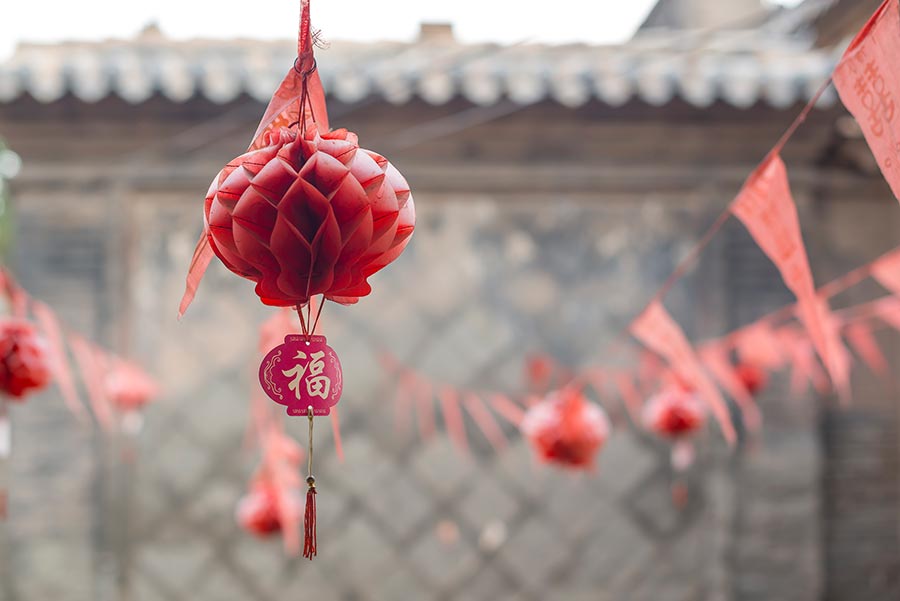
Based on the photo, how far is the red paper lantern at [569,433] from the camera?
105 inches

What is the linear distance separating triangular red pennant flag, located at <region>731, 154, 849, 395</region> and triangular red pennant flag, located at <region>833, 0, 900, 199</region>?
20cm

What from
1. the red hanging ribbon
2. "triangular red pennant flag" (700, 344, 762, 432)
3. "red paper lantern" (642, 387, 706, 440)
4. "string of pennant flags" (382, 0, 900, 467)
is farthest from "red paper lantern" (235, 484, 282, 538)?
the red hanging ribbon

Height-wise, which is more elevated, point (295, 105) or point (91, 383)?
point (295, 105)

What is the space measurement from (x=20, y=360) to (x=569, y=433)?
1531mm

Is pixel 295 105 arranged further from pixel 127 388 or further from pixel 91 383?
pixel 91 383

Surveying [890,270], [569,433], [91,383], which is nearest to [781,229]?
[890,270]

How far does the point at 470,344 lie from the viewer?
3686mm

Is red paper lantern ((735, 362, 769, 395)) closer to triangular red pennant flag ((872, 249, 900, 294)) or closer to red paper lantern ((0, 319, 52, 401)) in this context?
triangular red pennant flag ((872, 249, 900, 294))

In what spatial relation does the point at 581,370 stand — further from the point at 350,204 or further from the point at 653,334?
the point at 350,204

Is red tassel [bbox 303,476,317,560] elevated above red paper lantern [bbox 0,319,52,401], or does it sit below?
below

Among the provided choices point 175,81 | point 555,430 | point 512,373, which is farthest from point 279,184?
point 512,373

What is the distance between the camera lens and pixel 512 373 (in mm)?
3674

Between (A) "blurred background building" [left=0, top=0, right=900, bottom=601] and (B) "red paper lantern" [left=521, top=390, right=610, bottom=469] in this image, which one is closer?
(B) "red paper lantern" [left=521, top=390, right=610, bottom=469]

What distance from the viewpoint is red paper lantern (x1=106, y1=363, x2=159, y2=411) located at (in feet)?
10.5
